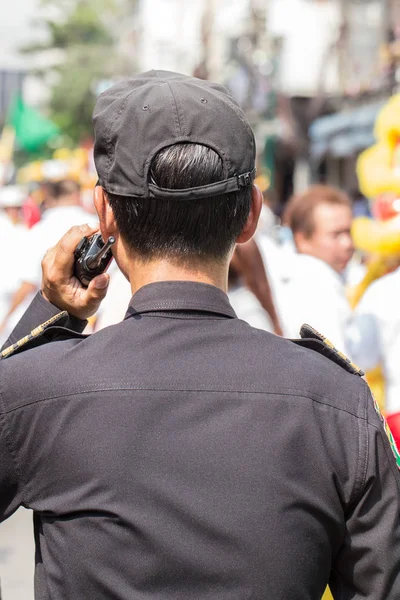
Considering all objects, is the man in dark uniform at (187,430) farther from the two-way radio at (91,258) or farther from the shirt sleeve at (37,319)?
the shirt sleeve at (37,319)

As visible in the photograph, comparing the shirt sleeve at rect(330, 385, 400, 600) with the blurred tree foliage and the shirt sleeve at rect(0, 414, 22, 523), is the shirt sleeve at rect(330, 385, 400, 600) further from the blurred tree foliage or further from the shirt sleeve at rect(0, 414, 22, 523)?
the blurred tree foliage

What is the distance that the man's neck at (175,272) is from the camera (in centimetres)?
158

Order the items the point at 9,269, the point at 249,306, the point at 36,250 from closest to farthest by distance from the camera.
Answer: the point at 249,306, the point at 36,250, the point at 9,269

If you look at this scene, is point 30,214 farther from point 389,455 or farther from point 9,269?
point 389,455

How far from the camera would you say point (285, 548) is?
4.83ft

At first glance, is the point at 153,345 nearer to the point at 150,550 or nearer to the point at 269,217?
the point at 150,550

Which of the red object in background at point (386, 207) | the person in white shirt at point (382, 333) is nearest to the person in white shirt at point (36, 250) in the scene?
the red object in background at point (386, 207)

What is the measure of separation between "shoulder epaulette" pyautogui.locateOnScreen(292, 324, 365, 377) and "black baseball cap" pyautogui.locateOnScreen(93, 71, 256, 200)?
0.85ft

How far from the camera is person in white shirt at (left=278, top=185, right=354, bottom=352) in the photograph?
4.15 meters

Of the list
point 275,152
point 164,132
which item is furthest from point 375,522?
point 275,152

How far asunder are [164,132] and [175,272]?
213 millimetres

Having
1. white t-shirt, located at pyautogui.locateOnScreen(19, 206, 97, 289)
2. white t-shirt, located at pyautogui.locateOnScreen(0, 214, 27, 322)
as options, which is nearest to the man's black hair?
white t-shirt, located at pyautogui.locateOnScreen(19, 206, 97, 289)

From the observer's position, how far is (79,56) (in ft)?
149

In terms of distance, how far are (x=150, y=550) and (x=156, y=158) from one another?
0.57 metres
